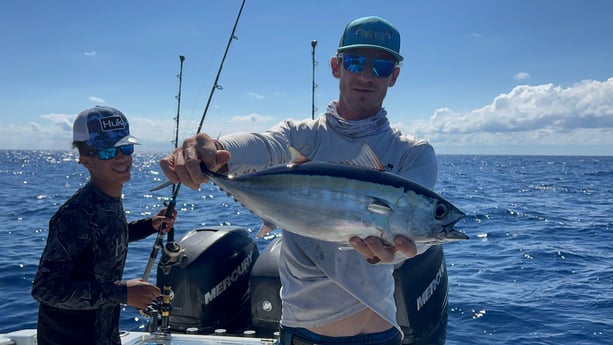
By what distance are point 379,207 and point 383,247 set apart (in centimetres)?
21

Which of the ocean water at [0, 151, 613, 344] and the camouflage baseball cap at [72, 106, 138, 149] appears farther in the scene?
the ocean water at [0, 151, 613, 344]

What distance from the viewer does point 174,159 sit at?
2.64m

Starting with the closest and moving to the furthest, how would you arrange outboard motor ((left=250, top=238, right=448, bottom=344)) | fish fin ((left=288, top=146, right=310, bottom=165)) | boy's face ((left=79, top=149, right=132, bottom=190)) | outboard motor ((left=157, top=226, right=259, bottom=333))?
fish fin ((left=288, top=146, right=310, bottom=165))
boy's face ((left=79, top=149, right=132, bottom=190))
outboard motor ((left=250, top=238, right=448, bottom=344))
outboard motor ((left=157, top=226, right=259, bottom=333))

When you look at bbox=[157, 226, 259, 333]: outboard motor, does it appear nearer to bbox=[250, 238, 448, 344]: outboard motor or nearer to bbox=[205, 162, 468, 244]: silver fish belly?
bbox=[250, 238, 448, 344]: outboard motor

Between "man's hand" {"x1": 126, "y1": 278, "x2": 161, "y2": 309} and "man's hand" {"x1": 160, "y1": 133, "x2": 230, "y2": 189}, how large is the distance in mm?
1388


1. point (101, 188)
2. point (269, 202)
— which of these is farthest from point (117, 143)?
point (269, 202)

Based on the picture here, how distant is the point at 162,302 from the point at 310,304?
276 cm

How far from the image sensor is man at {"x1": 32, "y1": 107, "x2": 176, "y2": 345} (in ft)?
10.9

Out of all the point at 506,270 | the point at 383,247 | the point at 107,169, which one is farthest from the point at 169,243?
the point at 506,270

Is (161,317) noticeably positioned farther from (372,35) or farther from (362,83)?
(372,35)

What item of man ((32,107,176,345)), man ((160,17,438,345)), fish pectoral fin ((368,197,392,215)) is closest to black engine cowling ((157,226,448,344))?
man ((32,107,176,345))

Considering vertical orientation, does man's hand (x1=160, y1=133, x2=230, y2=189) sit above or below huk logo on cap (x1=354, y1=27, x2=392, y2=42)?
below

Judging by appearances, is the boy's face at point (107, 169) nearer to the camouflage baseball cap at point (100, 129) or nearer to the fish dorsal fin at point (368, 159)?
the camouflage baseball cap at point (100, 129)

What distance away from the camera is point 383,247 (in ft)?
8.39
